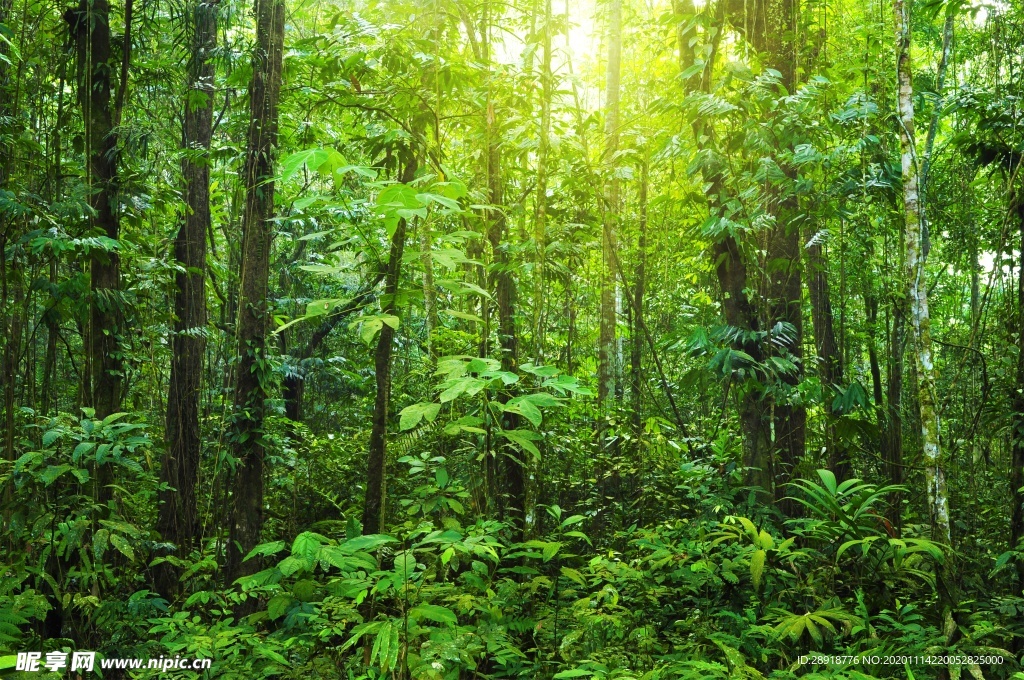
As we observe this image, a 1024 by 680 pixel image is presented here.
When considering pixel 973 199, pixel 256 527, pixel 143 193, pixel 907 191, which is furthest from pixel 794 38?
pixel 256 527

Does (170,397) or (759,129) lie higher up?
(759,129)

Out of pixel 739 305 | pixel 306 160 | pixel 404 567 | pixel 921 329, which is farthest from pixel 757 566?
pixel 306 160

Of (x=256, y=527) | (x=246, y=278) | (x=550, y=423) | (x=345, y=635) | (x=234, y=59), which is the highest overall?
(x=234, y=59)

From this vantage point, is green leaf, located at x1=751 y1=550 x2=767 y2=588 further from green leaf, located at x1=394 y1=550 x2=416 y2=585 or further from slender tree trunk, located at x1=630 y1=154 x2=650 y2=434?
slender tree trunk, located at x1=630 y1=154 x2=650 y2=434

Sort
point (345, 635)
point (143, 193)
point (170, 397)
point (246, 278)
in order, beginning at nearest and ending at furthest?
1. point (345, 635)
2. point (246, 278)
3. point (143, 193)
4. point (170, 397)

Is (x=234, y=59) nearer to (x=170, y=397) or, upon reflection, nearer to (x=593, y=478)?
(x=170, y=397)

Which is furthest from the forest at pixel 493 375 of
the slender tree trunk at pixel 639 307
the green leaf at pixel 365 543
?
the slender tree trunk at pixel 639 307

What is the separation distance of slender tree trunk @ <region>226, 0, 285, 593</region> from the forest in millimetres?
19

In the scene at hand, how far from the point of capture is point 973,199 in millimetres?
6797

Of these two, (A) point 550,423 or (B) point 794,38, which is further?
(A) point 550,423

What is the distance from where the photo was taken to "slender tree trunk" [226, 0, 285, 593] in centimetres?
404

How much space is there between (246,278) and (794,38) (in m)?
4.02

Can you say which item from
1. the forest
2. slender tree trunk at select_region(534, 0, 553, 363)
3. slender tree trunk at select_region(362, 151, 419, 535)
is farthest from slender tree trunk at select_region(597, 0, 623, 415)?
slender tree trunk at select_region(362, 151, 419, 535)

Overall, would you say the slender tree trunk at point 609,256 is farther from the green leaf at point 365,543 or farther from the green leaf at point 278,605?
the green leaf at point 365,543
